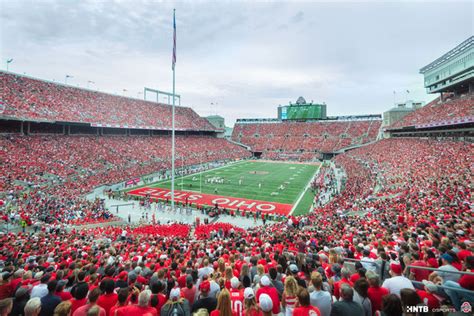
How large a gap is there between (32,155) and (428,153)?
4803 cm

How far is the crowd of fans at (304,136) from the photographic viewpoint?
65.4m

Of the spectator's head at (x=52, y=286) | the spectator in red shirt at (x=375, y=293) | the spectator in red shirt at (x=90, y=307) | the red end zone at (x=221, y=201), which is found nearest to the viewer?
the spectator in red shirt at (x=90, y=307)

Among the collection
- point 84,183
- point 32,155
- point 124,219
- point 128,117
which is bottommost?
point 124,219

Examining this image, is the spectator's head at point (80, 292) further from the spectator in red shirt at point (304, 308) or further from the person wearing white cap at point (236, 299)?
the spectator in red shirt at point (304, 308)

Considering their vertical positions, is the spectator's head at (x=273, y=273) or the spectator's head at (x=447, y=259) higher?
the spectator's head at (x=447, y=259)

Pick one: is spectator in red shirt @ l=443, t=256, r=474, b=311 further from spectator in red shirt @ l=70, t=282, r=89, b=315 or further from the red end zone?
the red end zone

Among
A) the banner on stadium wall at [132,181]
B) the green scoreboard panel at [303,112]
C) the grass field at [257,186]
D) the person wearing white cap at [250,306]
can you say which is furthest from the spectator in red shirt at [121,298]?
the green scoreboard panel at [303,112]

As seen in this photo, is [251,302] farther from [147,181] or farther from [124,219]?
[147,181]

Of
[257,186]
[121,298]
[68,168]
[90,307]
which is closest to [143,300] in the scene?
[121,298]

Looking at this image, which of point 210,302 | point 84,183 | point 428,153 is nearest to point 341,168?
point 428,153

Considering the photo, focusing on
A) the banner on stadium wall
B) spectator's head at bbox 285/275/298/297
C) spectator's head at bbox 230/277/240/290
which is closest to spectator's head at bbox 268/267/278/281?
spectator's head at bbox 230/277/240/290

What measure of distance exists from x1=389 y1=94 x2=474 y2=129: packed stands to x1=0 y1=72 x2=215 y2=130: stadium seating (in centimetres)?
4986

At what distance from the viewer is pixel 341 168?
41406 mm

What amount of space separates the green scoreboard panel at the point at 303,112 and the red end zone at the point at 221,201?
57.0m
